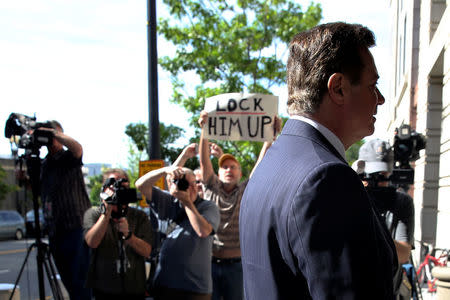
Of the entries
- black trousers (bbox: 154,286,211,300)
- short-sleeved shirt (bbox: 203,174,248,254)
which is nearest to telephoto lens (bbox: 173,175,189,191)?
short-sleeved shirt (bbox: 203,174,248,254)

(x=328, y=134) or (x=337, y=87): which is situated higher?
(x=337, y=87)

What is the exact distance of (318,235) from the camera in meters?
1.09

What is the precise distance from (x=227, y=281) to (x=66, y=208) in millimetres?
1691

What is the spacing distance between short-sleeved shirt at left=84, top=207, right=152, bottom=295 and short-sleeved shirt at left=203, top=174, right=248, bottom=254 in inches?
30.4

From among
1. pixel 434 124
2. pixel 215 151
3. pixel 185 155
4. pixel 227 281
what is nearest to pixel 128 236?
pixel 227 281

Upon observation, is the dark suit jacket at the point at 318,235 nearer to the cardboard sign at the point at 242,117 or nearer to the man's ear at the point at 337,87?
the man's ear at the point at 337,87

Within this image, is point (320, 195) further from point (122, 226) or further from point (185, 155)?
point (185, 155)

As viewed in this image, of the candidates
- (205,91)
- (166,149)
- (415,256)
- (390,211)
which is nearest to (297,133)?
(390,211)

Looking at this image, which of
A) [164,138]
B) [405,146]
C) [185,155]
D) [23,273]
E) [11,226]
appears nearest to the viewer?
[185,155]

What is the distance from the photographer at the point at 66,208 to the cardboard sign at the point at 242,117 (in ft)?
4.75

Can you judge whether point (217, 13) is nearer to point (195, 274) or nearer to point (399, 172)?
point (399, 172)

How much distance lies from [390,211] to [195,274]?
1.69 meters

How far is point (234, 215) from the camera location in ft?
16.1

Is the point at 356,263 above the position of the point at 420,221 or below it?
above
